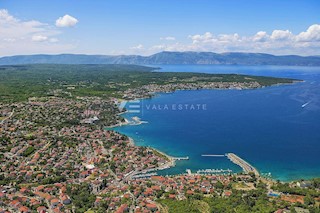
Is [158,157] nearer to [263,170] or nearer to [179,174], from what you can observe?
[179,174]

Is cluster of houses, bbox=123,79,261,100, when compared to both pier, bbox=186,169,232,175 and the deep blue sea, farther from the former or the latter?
pier, bbox=186,169,232,175

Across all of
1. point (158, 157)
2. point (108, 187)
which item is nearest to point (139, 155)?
point (158, 157)

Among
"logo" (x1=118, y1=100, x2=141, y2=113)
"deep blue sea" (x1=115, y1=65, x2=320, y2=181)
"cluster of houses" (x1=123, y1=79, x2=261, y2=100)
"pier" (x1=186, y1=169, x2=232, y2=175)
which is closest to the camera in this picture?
"pier" (x1=186, y1=169, x2=232, y2=175)

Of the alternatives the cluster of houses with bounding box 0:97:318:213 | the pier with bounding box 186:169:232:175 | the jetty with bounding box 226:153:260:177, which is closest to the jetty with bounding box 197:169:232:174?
the pier with bounding box 186:169:232:175

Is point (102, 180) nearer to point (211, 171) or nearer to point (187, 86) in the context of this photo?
point (211, 171)

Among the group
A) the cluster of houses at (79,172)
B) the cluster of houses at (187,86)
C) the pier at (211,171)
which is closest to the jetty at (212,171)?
the pier at (211,171)

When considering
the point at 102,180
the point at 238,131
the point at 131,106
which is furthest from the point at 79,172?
the point at 131,106

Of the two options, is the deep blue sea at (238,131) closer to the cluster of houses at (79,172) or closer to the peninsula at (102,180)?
the peninsula at (102,180)
